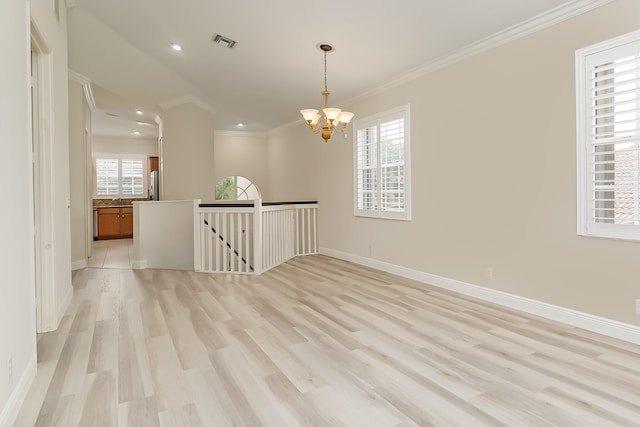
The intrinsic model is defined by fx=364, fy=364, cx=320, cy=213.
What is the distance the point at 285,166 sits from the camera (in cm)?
859

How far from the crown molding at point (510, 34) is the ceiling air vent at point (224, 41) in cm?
224

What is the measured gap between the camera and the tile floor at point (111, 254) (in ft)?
20.3

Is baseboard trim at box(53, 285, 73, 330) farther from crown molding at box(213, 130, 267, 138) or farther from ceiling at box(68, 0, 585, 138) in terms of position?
crown molding at box(213, 130, 267, 138)

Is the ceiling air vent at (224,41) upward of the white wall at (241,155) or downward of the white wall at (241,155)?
upward

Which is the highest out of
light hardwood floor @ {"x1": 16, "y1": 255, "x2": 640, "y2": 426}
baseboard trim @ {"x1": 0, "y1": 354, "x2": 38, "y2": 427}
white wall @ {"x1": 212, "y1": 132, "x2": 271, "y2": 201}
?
white wall @ {"x1": 212, "y1": 132, "x2": 271, "y2": 201}

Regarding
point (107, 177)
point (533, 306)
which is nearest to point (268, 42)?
point (533, 306)

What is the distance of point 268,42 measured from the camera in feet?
13.8

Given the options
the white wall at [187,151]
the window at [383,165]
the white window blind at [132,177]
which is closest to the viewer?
the window at [383,165]

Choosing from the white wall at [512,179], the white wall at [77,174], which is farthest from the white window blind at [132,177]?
the white wall at [512,179]

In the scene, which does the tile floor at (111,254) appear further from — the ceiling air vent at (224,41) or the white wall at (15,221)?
the white wall at (15,221)

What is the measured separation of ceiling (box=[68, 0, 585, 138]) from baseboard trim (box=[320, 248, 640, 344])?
266cm

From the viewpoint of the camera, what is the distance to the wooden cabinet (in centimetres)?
970

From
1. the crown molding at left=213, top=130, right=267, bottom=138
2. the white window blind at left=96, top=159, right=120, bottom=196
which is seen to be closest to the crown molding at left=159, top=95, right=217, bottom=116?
the crown molding at left=213, top=130, right=267, bottom=138

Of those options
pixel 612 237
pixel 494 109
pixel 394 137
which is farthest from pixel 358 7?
pixel 612 237
